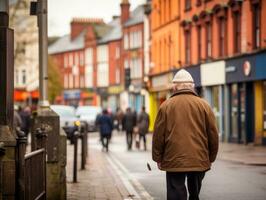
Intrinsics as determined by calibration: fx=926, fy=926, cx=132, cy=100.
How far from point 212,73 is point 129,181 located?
27672 millimetres

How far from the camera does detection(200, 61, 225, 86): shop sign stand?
150 ft

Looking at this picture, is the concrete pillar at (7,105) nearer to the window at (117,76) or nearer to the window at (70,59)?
the window at (117,76)

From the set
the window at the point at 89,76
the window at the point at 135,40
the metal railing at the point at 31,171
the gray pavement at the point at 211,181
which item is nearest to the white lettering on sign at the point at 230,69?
the gray pavement at the point at 211,181

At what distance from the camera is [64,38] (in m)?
132

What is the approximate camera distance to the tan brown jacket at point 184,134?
33.7ft

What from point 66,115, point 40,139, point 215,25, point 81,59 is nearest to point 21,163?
point 40,139

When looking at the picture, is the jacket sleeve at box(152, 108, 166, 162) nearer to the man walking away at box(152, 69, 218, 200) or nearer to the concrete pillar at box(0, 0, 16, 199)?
the man walking away at box(152, 69, 218, 200)

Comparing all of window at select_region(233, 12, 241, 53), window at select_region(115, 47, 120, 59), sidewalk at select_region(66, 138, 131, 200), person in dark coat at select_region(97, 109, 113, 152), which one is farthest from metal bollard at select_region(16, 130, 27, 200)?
window at select_region(115, 47, 120, 59)

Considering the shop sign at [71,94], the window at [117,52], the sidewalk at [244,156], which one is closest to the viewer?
the sidewalk at [244,156]

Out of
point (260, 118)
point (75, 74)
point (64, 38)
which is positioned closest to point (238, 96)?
point (260, 118)

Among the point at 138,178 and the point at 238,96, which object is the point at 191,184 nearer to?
the point at 138,178

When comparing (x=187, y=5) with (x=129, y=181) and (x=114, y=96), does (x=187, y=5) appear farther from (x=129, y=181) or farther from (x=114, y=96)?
(x=114, y=96)

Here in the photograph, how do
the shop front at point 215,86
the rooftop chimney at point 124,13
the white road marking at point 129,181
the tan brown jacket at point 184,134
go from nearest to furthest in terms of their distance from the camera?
the tan brown jacket at point 184,134 < the white road marking at point 129,181 < the shop front at point 215,86 < the rooftop chimney at point 124,13

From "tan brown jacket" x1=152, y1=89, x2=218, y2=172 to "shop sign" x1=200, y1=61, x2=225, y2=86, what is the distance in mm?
34897
